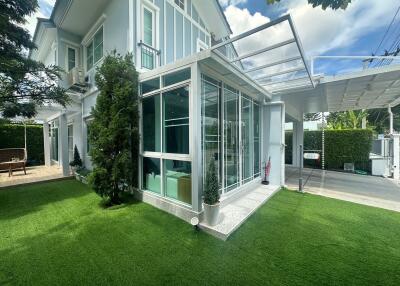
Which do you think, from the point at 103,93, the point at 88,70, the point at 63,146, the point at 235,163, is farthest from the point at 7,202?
the point at 235,163

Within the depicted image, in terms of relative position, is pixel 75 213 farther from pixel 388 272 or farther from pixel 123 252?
pixel 388 272

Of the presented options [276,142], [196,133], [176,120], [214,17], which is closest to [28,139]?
[176,120]

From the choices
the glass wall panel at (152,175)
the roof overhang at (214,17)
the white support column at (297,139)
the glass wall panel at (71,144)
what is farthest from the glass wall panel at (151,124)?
the white support column at (297,139)

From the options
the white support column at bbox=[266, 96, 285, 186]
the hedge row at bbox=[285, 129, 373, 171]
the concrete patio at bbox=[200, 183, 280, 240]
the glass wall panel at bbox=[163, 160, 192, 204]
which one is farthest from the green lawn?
the hedge row at bbox=[285, 129, 373, 171]

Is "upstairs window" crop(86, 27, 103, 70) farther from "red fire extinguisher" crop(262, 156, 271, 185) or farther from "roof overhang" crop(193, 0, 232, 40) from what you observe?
"red fire extinguisher" crop(262, 156, 271, 185)

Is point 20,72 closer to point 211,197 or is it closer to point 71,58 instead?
point 71,58

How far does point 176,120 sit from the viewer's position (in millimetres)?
5266

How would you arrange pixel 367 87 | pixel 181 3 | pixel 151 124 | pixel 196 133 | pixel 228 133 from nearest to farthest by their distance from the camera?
1. pixel 196 133
2. pixel 151 124
3. pixel 228 133
4. pixel 367 87
5. pixel 181 3

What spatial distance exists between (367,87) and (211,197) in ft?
26.9

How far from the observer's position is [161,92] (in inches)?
219

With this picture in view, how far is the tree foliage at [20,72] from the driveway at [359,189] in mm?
10884

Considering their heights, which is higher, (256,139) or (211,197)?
(256,139)

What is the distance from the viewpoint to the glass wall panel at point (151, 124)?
5775 mm

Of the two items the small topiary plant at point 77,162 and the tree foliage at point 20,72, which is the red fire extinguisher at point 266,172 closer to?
the tree foliage at point 20,72
